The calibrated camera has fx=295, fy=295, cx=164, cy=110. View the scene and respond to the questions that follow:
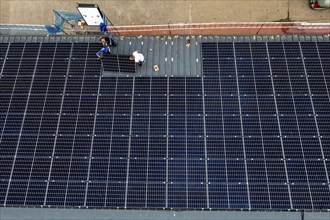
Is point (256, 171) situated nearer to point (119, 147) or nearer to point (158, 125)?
→ point (158, 125)

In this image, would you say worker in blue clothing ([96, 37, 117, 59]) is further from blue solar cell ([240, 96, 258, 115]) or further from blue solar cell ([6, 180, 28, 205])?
blue solar cell ([240, 96, 258, 115])

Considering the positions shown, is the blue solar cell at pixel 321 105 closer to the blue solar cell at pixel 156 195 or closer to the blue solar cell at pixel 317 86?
the blue solar cell at pixel 317 86

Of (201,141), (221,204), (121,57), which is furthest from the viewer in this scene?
(121,57)

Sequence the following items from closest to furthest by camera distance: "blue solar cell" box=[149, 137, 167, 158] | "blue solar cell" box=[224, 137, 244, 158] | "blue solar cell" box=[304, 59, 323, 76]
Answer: "blue solar cell" box=[224, 137, 244, 158]
"blue solar cell" box=[149, 137, 167, 158]
"blue solar cell" box=[304, 59, 323, 76]

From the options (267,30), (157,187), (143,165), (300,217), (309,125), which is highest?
(267,30)

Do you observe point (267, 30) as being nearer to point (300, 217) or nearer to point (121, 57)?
point (121, 57)

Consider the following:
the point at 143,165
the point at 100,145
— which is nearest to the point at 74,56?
the point at 100,145

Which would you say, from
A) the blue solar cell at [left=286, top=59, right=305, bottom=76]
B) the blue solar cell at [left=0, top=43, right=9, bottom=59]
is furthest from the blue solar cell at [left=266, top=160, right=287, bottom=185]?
the blue solar cell at [left=0, top=43, right=9, bottom=59]
